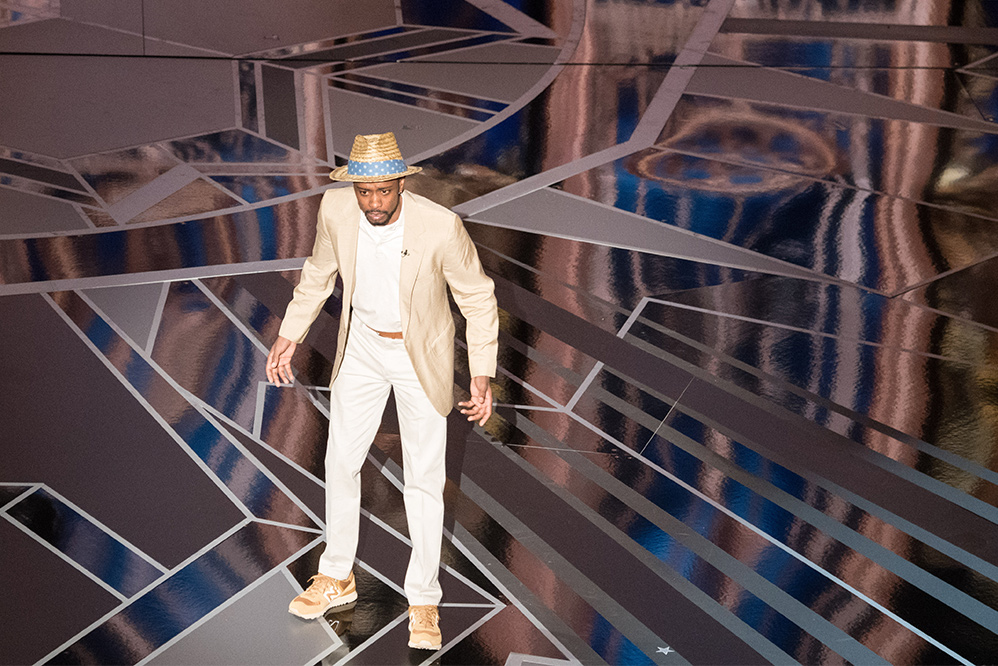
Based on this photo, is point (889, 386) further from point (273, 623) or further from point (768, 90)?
point (768, 90)

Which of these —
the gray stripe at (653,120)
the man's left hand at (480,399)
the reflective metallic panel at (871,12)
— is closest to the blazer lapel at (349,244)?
the man's left hand at (480,399)

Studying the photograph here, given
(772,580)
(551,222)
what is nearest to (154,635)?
(772,580)

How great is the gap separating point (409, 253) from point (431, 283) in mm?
129

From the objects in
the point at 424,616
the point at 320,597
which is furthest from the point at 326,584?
the point at 424,616

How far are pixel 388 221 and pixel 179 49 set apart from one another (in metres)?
6.86

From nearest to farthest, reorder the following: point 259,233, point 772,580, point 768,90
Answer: point 772,580, point 259,233, point 768,90

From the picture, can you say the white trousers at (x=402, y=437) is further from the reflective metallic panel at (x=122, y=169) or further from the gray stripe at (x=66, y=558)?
the reflective metallic panel at (x=122, y=169)

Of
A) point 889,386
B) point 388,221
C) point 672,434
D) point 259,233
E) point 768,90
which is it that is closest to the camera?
point 388,221

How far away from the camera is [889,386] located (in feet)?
17.0

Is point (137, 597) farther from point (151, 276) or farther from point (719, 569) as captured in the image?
point (151, 276)

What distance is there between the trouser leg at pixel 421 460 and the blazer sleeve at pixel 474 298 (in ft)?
0.70

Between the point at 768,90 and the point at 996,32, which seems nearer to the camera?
the point at 768,90

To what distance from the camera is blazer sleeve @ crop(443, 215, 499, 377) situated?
3.45 m

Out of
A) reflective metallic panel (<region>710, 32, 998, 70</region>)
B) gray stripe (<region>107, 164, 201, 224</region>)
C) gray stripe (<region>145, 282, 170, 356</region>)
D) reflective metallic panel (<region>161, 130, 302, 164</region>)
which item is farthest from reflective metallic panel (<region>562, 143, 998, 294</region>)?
gray stripe (<region>145, 282, 170, 356</region>)
